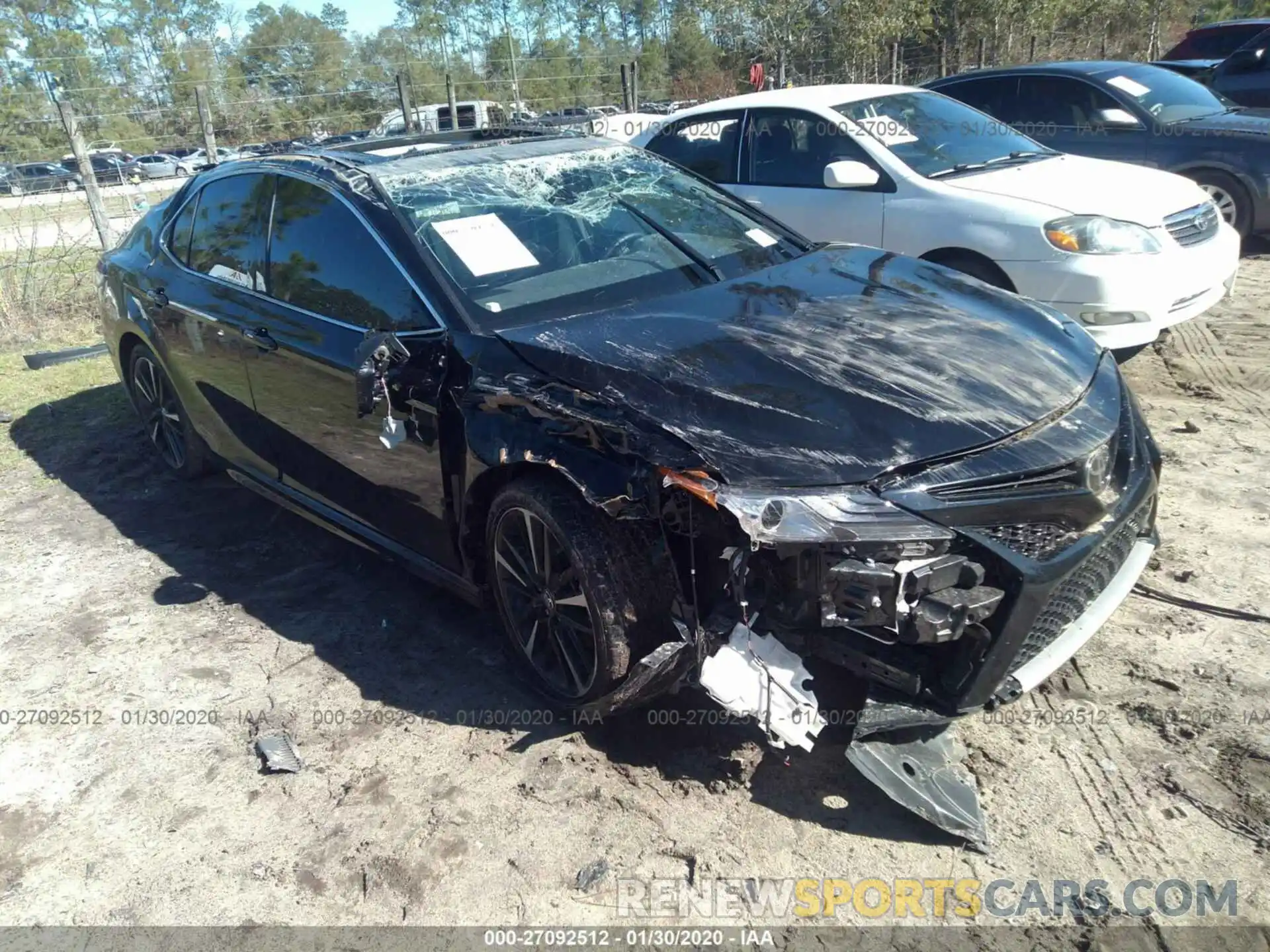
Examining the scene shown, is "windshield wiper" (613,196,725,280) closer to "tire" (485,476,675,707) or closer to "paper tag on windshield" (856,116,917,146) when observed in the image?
"tire" (485,476,675,707)

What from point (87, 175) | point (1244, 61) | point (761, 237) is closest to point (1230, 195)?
point (1244, 61)

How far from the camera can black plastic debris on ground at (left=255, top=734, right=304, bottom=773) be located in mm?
3195

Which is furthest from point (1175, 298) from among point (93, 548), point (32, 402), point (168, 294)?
point (32, 402)

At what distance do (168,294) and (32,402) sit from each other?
336 centimetres

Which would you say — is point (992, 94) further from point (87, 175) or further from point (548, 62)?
point (548, 62)

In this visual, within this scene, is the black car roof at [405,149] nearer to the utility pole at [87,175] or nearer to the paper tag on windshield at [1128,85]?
the utility pole at [87,175]

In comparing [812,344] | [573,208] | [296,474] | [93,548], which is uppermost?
[573,208]

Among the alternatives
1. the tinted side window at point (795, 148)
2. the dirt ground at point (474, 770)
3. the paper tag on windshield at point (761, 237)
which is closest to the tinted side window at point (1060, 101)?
the tinted side window at point (795, 148)

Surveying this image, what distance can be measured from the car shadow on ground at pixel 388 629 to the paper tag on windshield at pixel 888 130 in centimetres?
427

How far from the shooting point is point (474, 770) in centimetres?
311

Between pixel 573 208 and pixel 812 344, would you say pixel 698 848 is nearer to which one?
pixel 812 344

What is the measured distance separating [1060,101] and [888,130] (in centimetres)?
331

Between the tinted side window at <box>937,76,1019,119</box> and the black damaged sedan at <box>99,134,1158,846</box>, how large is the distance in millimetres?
5924

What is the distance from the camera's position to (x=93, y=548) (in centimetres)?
494
